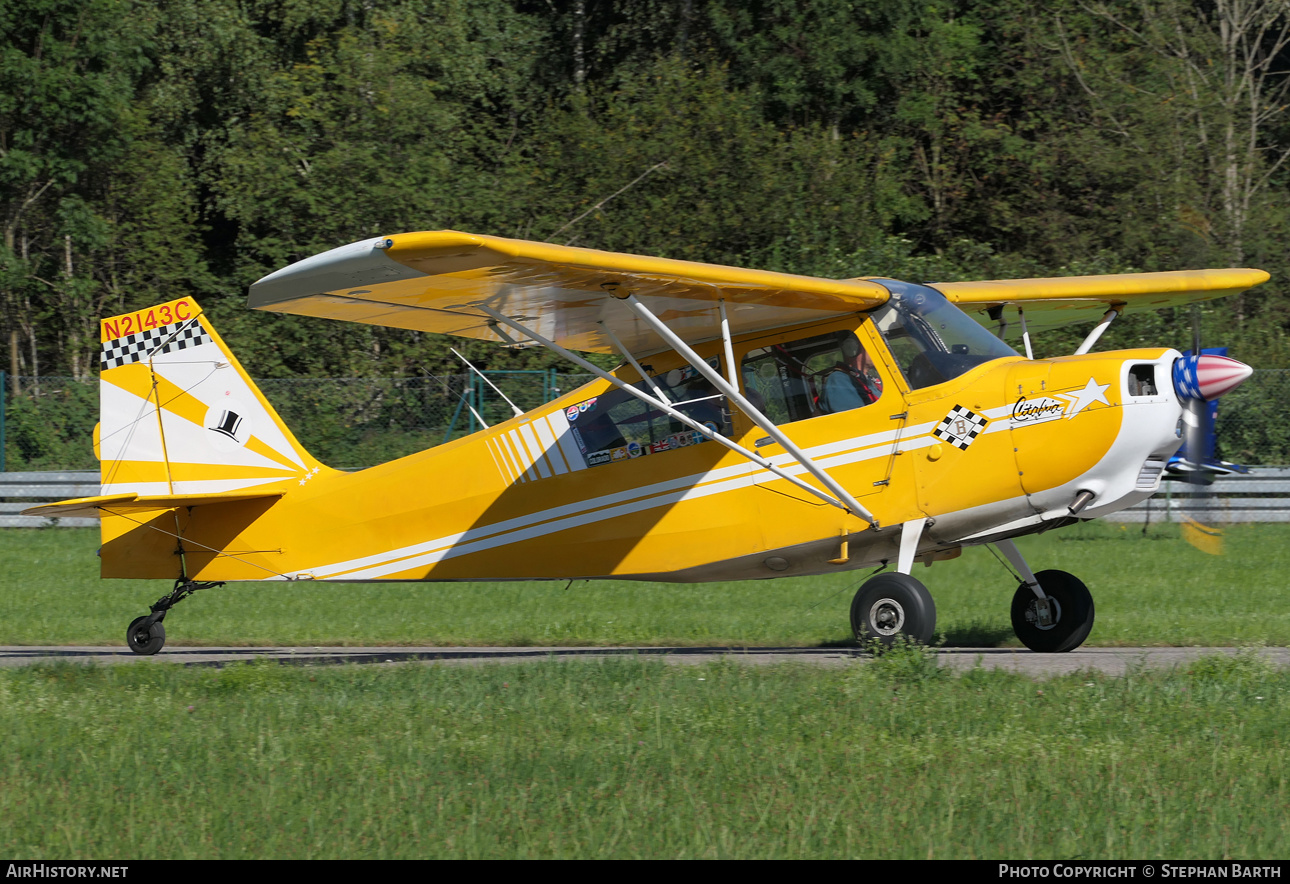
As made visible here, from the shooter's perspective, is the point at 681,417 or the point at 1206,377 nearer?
the point at 1206,377

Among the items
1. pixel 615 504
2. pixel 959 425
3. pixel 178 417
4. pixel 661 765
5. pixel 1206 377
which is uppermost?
pixel 178 417

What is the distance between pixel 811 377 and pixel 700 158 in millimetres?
19167

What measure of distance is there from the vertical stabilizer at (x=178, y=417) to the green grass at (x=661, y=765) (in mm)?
2734

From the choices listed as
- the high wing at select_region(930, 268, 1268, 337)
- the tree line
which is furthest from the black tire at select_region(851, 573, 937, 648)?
the tree line

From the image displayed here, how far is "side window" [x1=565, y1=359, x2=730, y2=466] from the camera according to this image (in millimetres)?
9172

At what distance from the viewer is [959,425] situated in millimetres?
8422

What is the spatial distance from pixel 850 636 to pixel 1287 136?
26.1 m

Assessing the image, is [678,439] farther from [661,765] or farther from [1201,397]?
[661,765]

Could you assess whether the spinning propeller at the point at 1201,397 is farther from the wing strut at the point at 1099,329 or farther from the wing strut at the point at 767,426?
the wing strut at the point at 767,426

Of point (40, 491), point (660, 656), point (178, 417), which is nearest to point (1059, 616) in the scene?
point (660, 656)

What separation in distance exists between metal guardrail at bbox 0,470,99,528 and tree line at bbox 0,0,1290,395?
5.60m

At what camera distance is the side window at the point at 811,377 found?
28.8 feet

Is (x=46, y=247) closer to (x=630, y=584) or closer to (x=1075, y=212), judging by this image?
(x=630, y=584)

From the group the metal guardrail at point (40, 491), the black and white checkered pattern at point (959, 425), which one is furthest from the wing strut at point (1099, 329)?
the metal guardrail at point (40, 491)
